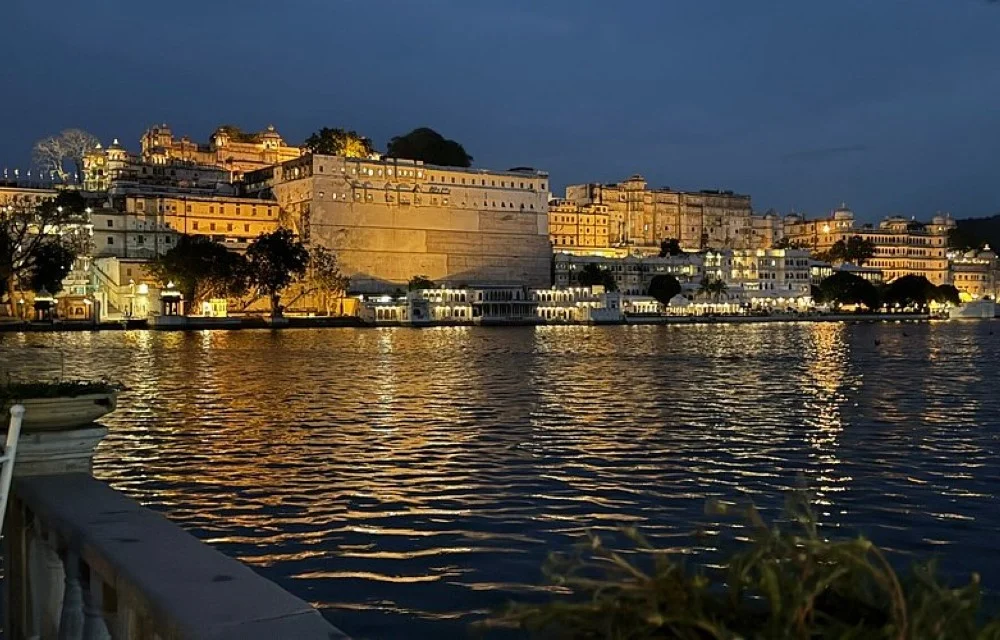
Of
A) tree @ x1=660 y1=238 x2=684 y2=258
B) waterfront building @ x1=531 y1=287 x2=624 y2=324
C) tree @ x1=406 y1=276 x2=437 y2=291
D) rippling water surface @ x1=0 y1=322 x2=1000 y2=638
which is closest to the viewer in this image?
rippling water surface @ x1=0 y1=322 x2=1000 y2=638

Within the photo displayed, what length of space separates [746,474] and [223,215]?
12017 cm

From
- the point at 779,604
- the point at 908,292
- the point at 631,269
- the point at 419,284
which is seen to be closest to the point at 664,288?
the point at 631,269

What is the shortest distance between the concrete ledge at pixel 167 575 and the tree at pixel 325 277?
390 ft

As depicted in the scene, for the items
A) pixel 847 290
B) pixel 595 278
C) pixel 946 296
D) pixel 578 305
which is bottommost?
pixel 578 305

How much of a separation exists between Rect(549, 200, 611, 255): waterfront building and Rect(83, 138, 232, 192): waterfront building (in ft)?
184

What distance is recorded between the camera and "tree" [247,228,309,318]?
107938mm

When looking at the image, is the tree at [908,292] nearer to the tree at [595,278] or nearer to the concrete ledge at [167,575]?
the tree at [595,278]

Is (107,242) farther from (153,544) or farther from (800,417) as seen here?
(153,544)

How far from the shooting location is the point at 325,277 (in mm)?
122250

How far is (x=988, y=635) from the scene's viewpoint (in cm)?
181

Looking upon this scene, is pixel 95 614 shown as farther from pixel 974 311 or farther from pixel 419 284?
pixel 974 311

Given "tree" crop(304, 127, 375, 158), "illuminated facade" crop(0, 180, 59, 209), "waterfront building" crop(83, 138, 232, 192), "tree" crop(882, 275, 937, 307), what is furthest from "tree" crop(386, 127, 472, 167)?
"tree" crop(882, 275, 937, 307)

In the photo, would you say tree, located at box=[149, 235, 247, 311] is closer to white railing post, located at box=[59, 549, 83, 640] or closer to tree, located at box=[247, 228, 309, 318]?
tree, located at box=[247, 228, 309, 318]

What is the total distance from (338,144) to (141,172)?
30283 millimetres
